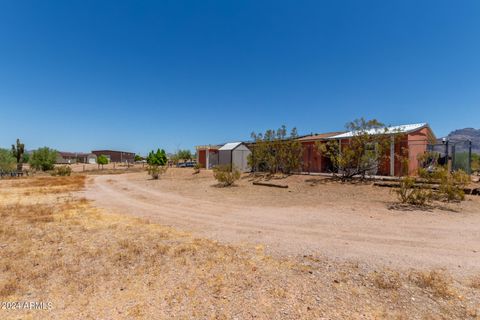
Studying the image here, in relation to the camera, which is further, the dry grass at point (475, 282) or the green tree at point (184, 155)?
the green tree at point (184, 155)

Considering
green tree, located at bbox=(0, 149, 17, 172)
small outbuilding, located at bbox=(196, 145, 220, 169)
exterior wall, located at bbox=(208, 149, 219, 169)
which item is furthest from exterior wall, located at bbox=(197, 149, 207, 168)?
green tree, located at bbox=(0, 149, 17, 172)

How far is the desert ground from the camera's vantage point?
259 centimetres

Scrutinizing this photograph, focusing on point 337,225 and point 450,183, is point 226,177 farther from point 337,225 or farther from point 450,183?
point 450,183

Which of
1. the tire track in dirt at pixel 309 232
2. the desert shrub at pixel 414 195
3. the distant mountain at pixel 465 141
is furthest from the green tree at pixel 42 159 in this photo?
the distant mountain at pixel 465 141

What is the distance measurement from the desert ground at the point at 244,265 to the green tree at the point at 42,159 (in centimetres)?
3421

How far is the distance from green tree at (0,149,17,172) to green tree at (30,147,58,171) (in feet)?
21.1

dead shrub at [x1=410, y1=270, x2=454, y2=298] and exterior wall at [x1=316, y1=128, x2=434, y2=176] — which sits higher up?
exterior wall at [x1=316, y1=128, x2=434, y2=176]

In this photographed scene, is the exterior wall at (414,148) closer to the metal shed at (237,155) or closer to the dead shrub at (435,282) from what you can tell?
the dead shrub at (435,282)

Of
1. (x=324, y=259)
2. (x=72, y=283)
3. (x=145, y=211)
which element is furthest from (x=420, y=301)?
(x=145, y=211)

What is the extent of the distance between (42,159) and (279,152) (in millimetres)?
36257

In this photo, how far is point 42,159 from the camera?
34188mm

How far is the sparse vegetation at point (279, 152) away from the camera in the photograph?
53.8 ft

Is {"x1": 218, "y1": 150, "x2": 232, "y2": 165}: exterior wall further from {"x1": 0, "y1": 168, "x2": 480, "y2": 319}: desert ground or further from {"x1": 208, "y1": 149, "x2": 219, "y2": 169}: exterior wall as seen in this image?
{"x1": 0, "y1": 168, "x2": 480, "y2": 319}: desert ground

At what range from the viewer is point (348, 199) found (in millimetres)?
9547
